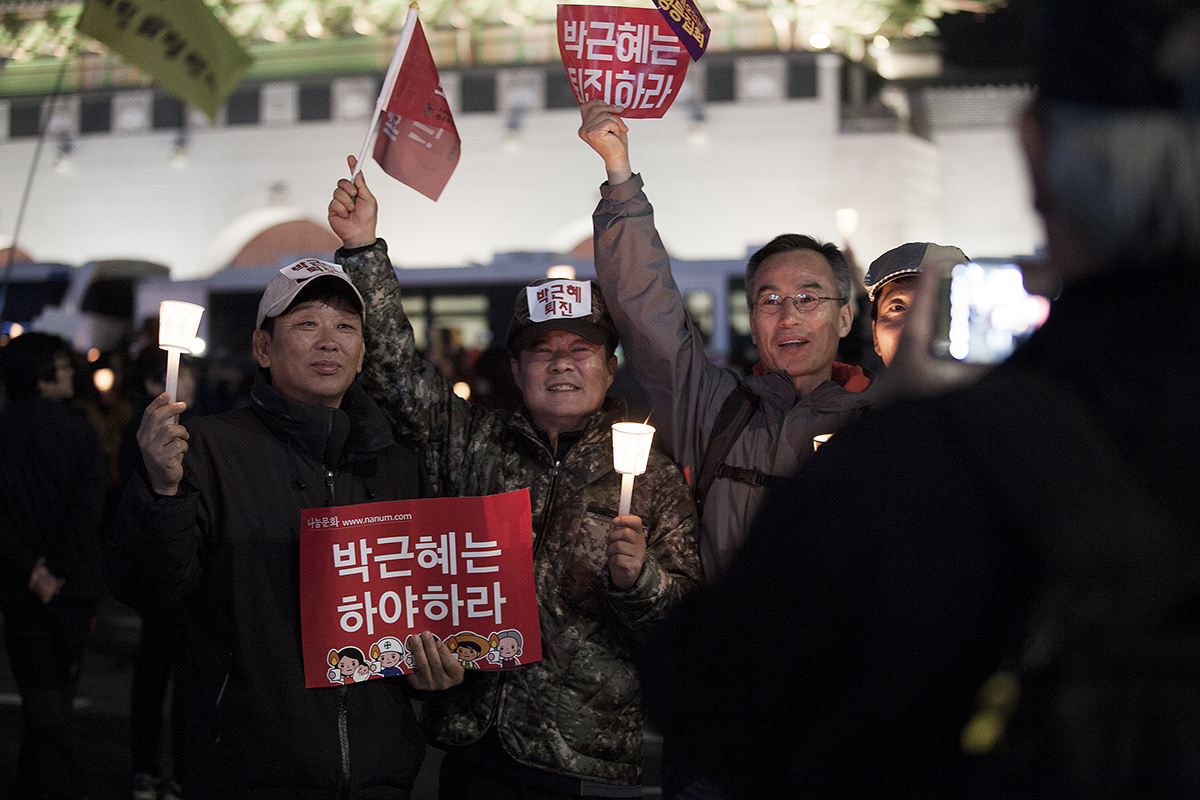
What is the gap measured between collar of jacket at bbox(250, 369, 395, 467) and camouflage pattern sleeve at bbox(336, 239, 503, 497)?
0.15 metres


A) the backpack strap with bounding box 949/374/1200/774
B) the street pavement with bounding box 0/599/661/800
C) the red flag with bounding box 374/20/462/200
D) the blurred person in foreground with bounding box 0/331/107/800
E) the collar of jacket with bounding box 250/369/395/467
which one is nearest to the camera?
the backpack strap with bounding box 949/374/1200/774

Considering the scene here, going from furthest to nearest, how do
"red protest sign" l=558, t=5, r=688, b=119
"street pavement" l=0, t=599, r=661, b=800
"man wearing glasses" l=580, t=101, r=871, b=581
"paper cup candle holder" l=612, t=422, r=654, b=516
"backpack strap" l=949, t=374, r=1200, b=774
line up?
"street pavement" l=0, t=599, r=661, b=800, "red protest sign" l=558, t=5, r=688, b=119, "man wearing glasses" l=580, t=101, r=871, b=581, "paper cup candle holder" l=612, t=422, r=654, b=516, "backpack strap" l=949, t=374, r=1200, b=774

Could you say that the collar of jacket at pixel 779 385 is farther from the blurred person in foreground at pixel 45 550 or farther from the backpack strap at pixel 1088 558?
the blurred person in foreground at pixel 45 550

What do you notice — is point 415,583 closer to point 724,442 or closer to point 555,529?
point 555,529

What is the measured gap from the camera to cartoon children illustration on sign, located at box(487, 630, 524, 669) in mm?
2596

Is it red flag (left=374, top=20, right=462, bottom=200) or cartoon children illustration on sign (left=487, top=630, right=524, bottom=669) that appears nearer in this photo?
cartoon children illustration on sign (left=487, top=630, right=524, bottom=669)

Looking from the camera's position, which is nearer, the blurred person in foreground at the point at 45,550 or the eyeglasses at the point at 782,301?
the eyeglasses at the point at 782,301

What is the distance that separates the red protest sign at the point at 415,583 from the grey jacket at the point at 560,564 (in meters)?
0.10

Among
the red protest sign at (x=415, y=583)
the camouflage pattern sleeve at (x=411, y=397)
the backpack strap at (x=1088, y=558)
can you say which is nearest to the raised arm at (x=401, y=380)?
the camouflage pattern sleeve at (x=411, y=397)

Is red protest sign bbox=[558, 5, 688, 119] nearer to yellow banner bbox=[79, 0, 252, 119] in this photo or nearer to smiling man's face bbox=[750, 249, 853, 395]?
smiling man's face bbox=[750, 249, 853, 395]

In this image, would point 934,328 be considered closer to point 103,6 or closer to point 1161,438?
point 1161,438

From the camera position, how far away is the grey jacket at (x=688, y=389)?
270 cm

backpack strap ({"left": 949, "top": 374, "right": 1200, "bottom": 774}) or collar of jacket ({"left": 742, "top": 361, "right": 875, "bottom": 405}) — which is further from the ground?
collar of jacket ({"left": 742, "top": 361, "right": 875, "bottom": 405})

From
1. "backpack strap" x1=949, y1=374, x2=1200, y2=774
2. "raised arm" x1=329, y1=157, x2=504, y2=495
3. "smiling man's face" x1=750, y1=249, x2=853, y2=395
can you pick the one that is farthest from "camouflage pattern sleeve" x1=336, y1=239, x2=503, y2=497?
"backpack strap" x1=949, y1=374, x2=1200, y2=774
